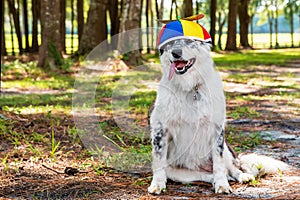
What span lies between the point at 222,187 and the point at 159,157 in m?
0.71

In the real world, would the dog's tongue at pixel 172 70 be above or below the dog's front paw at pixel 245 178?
above

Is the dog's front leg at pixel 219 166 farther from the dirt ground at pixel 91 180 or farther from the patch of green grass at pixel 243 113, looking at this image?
the patch of green grass at pixel 243 113

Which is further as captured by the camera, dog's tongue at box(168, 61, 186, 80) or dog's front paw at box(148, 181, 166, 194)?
dog's front paw at box(148, 181, 166, 194)

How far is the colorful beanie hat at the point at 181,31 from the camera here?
14.7 ft

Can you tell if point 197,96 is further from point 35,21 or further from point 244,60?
point 35,21

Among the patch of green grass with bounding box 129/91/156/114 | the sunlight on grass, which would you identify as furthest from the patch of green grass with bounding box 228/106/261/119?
the sunlight on grass

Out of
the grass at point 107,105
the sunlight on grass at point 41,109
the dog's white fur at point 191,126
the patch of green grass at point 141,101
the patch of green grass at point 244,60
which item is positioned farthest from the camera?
the patch of green grass at point 244,60

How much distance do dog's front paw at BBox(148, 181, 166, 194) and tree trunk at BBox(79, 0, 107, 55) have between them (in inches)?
669

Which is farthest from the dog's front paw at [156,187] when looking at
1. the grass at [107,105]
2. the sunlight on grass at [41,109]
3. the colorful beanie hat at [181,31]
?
the sunlight on grass at [41,109]

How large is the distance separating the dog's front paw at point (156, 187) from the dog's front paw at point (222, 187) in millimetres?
528

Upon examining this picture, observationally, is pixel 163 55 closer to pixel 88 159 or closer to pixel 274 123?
pixel 88 159

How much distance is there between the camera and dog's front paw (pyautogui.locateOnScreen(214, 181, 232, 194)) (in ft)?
15.4

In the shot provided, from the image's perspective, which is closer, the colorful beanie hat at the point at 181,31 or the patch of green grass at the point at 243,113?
the colorful beanie hat at the point at 181,31

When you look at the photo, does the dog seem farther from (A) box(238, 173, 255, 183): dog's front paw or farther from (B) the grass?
(B) the grass
